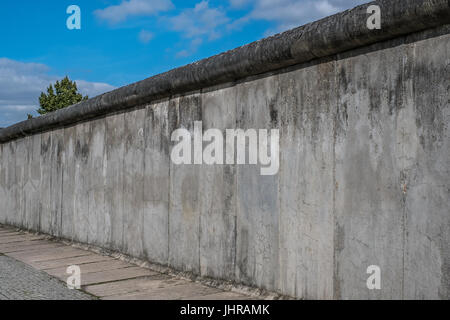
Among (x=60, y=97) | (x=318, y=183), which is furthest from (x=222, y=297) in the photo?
(x=60, y=97)

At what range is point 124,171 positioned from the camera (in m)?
6.79

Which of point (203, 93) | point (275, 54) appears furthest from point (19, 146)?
point (275, 54)

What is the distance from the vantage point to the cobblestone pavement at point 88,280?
182 inches

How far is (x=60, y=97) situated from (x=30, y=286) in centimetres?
4390

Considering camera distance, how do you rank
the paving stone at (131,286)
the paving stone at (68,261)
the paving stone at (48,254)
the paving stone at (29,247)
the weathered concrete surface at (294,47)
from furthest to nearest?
the paving stone at (29,247)
the paving stone at (48,254)
the paving stone at (68,261)
the paving stone at (131,286)
the weathered concrete surface at (294,47)

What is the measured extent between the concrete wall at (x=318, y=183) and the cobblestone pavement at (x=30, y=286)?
1219 mm

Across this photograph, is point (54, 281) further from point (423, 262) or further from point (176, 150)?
point (423, 262)

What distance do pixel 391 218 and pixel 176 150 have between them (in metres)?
2.90

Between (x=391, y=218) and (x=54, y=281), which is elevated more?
(x=391, y=218)
